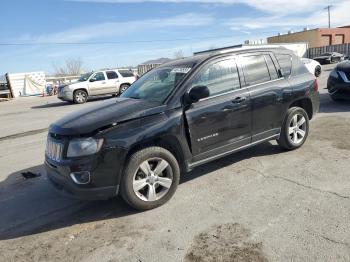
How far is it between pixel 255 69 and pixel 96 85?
15724mm

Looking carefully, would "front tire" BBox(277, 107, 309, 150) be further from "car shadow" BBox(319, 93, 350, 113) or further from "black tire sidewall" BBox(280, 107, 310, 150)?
"car shadow" BBox(319, 93, 350, 113)

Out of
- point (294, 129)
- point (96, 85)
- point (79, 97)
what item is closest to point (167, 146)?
point (294, 129)

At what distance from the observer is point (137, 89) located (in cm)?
554

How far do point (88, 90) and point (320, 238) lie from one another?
58.5 ft

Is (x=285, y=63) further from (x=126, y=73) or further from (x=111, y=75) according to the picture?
(x=126, y=73)

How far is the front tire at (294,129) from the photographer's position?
5840 millimetres

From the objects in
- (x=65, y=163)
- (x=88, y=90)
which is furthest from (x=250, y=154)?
(x=88, y=90)

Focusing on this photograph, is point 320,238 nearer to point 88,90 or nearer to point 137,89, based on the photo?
point 137,89

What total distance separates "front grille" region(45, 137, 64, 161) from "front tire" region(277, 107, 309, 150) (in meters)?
3.49

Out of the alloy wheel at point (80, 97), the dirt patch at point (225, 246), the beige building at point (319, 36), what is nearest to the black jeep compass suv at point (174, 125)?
the dirt patch at point (225, 246)

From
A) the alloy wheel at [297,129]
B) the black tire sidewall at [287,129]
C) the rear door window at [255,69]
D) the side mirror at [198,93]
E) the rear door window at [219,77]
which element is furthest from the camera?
the alloy wheel at [297,129]

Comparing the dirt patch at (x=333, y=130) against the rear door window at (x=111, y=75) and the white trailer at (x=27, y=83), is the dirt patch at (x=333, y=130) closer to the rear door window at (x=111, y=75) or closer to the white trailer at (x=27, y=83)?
the rear door window at (x=111, y=75)

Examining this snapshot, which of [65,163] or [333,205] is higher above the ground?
[65,163]

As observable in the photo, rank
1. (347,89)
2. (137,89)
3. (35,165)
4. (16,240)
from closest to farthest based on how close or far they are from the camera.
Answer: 1. (16,240)
2. (137,89)
3. (35,165)
4. (347,89)
